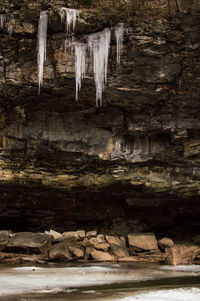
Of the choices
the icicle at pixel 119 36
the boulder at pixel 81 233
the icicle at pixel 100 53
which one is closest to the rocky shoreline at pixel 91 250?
the boulder at pixel 81 233

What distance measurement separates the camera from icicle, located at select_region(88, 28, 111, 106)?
12375 mm

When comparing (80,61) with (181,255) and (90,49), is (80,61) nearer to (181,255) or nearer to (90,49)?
(90,49)

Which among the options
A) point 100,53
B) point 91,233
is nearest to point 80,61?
point 100,53

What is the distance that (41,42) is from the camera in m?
12.2

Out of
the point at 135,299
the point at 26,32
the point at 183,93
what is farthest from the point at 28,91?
the point at 135,299

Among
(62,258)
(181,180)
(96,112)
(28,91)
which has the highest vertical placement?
(28,91)

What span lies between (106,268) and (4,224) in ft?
23.5

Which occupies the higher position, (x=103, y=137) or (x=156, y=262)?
(x=103, y=137)

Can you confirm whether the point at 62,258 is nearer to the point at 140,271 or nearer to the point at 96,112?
the point at 140,271

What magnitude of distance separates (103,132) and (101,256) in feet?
16.7

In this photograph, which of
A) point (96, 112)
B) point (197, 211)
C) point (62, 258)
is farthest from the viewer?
point (197, 211)

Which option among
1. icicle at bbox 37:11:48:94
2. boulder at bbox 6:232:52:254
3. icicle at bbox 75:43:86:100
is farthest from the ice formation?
boulder at bbox 6:232:52:254

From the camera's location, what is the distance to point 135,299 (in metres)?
5.53

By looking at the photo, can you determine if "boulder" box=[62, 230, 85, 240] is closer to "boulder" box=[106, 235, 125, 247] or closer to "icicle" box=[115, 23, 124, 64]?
"boulder" box=[106, 235, 125, 247]
